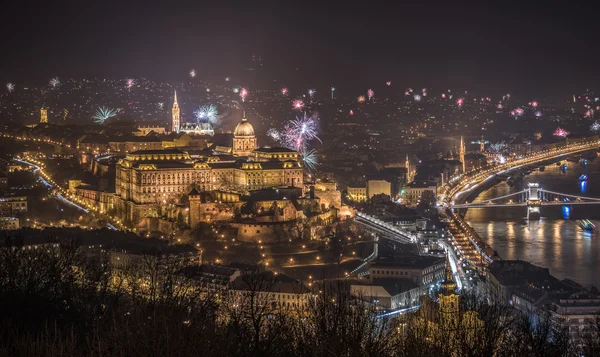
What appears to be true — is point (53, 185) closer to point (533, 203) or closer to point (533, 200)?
point (533, 203)

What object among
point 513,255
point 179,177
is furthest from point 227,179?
point 513,255

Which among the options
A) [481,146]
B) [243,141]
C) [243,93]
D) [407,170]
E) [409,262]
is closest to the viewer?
[409,262]

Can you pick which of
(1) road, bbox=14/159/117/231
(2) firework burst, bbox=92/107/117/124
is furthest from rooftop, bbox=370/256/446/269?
(2) firework burst, bbox=92/107/117/124

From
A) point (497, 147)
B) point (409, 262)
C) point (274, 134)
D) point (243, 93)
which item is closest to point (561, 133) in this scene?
point (497, 147)

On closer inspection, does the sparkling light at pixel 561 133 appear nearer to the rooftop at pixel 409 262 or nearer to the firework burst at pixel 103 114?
the firework burst at pixel 103 114

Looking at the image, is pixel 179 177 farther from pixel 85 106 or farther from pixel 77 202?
pixel 85 106

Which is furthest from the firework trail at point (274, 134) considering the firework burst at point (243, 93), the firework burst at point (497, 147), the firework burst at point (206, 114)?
the firework burst at point (497, 147)
